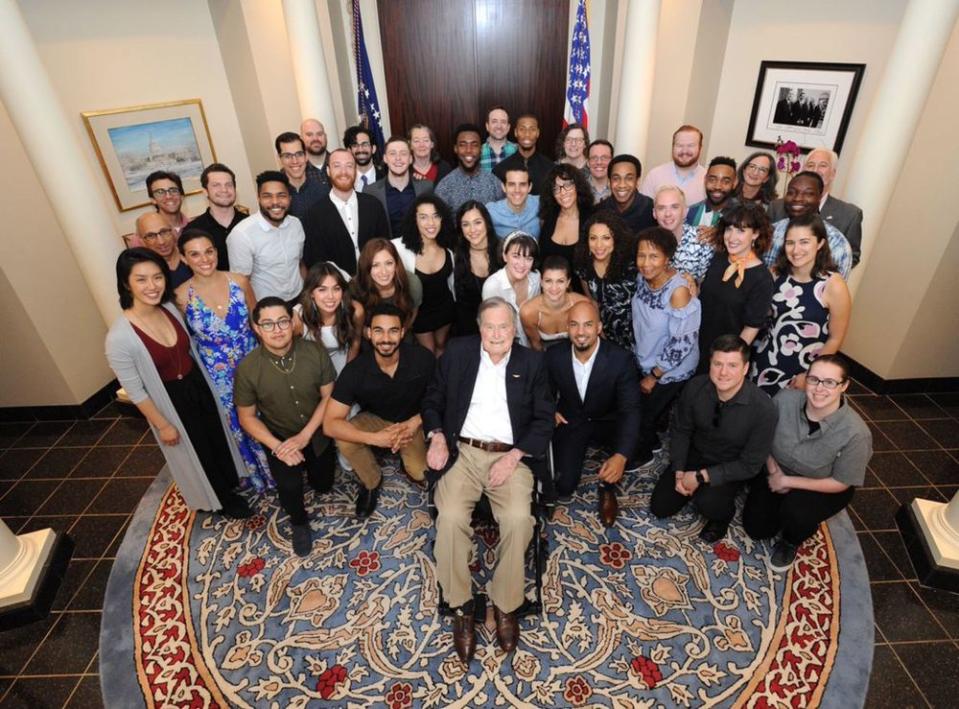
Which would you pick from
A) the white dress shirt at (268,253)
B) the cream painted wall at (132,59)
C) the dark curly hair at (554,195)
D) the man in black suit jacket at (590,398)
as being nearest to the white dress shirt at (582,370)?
the man in black suit jacket at (590,398)

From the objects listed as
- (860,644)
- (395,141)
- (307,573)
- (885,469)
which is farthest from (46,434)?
(885,469)

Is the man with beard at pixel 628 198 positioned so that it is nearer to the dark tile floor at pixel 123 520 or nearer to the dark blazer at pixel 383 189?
the dark blazer at pixel 383 189

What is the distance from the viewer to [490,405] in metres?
3.28

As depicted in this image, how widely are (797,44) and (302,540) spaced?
21.8ft

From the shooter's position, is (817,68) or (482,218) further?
Result: (817,68)

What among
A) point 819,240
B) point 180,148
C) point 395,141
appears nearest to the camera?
point 819,240

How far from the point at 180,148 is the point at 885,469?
7.24 metres

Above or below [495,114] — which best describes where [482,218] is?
below

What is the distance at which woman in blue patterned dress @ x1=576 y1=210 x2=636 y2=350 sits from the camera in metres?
3.65

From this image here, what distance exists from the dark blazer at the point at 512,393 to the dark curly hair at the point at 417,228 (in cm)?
109

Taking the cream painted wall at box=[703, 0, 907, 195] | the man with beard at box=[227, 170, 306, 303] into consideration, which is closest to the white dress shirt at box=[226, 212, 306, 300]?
the man with beard at box=[227, 170, 306, 303]

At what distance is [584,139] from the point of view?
5246 mm

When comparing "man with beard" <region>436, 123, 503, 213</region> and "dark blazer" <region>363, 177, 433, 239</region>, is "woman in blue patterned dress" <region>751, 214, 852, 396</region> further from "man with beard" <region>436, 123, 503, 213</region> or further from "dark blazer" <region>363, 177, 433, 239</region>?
"dark blazer" <region>363, 177, 433, 239</region>

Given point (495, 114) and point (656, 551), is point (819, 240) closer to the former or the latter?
point (656, 551)
